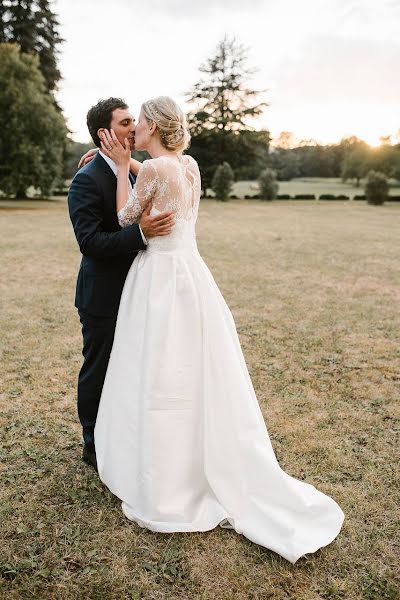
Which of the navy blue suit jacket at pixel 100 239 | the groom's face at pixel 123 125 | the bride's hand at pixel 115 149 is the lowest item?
the navy blue suit jacket at pixel 100 239

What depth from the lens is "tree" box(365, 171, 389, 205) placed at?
35.2 m

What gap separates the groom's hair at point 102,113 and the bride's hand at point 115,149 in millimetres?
120

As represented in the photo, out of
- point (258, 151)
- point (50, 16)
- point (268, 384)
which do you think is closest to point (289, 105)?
point (258, 151)

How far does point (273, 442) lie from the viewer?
155 inches

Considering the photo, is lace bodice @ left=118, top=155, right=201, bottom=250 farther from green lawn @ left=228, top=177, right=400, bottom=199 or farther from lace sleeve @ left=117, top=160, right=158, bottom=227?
green lawn @ left=228, top=177, right=400, bottom=199

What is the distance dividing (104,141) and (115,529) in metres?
2.37

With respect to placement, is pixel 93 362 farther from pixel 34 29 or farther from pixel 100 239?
pixel 34 29

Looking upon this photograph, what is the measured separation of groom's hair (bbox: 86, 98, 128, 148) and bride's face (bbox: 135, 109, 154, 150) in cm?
28

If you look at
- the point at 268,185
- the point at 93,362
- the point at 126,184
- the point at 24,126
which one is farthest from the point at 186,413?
the point at 268,185

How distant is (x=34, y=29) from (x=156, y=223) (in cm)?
3870

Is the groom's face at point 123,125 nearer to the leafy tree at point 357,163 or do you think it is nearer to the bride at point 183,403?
the bride at point 183,403

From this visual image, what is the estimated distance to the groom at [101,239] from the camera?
2791 millimetres

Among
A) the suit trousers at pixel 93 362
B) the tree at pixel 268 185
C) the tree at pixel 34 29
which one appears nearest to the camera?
the suit trousers at pixel 93 362

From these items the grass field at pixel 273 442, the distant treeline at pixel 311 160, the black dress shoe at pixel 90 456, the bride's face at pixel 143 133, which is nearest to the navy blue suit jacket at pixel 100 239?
the bride's face at pixel 143 133
